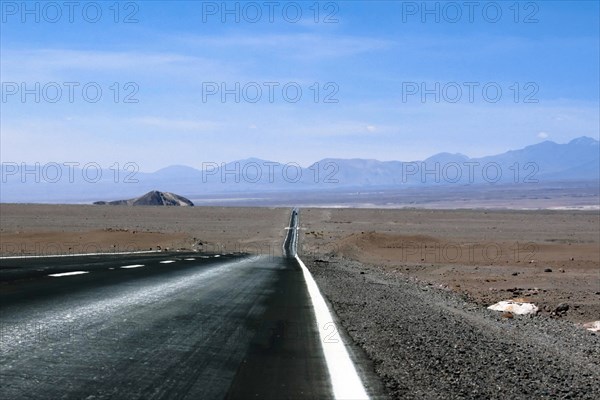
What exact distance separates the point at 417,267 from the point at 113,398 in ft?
99.4

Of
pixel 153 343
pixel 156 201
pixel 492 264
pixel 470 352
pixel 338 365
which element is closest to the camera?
pixel 338 365

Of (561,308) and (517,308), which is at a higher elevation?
(517,308)

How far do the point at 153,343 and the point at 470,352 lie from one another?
3.24 m

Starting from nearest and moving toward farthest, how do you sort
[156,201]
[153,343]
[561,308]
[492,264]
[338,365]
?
[338,365]
[153,343]
[561,308]
[492,264]
[156,201]

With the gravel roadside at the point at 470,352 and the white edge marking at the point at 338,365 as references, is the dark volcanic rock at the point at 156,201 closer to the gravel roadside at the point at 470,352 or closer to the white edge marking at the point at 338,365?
the gravel roadside at the point at 470,352

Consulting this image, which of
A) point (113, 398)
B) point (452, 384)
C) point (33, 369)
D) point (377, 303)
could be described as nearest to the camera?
point (113, 398)

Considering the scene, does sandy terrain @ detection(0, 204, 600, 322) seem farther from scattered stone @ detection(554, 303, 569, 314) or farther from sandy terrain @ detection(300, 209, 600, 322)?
scattered stone @ detection(554, 303, 569, 314)

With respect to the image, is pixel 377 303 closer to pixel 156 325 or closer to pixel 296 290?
pixel 296 290

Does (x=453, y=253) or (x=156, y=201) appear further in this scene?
(x=156, y=201)

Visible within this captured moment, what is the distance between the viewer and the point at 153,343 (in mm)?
7168

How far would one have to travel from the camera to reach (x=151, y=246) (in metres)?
49.5

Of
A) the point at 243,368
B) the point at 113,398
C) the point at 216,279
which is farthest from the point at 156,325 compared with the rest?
the point at 216,279

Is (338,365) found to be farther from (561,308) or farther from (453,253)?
(453,253)

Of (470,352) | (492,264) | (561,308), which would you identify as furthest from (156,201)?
(470,352)
